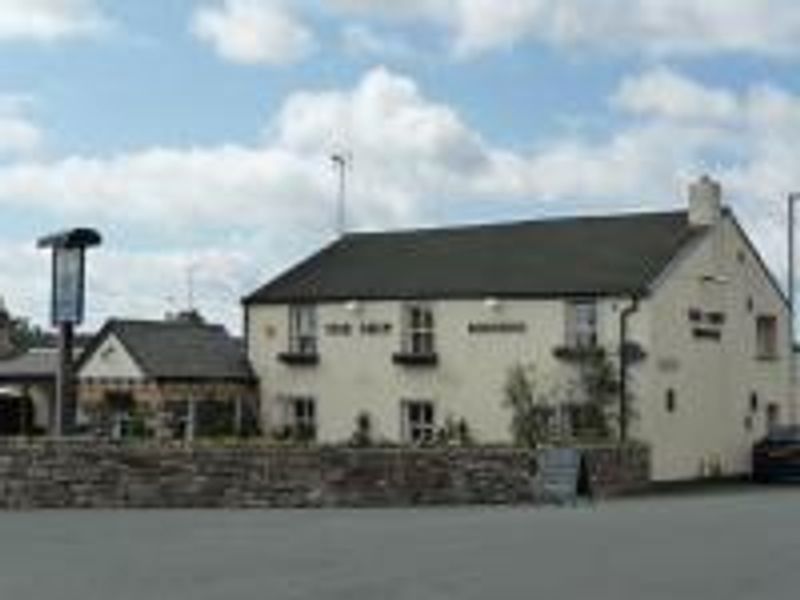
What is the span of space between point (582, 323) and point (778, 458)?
5833 mm

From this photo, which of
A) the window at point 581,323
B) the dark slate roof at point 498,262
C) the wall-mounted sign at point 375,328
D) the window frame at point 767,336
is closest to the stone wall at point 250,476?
the window at point 581,323

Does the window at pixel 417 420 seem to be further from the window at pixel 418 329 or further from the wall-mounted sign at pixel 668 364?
the wall-mounted sign at pixel 668 364

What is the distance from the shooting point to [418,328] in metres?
48.7

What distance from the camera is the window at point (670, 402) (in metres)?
45.3

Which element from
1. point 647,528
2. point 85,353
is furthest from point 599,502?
point 85,353

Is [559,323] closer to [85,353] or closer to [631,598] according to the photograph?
[85,353]

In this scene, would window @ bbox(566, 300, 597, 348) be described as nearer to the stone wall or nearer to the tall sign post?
the stone wall

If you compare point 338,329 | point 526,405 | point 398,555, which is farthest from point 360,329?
point 398,555

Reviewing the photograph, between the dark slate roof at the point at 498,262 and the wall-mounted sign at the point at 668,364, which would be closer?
the wall-mounted sign at the point at 668,364

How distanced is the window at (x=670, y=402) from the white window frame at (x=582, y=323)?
2.20 meters

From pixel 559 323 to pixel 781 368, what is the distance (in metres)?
8.61

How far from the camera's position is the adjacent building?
49938 mm

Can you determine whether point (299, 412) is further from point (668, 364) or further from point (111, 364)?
point (668, 364)

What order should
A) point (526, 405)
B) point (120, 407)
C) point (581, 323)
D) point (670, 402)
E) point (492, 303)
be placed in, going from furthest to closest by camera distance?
point (120, 407)
point (492, 303)
point (581, 323)
point (670, 402)
point (526, 405)
